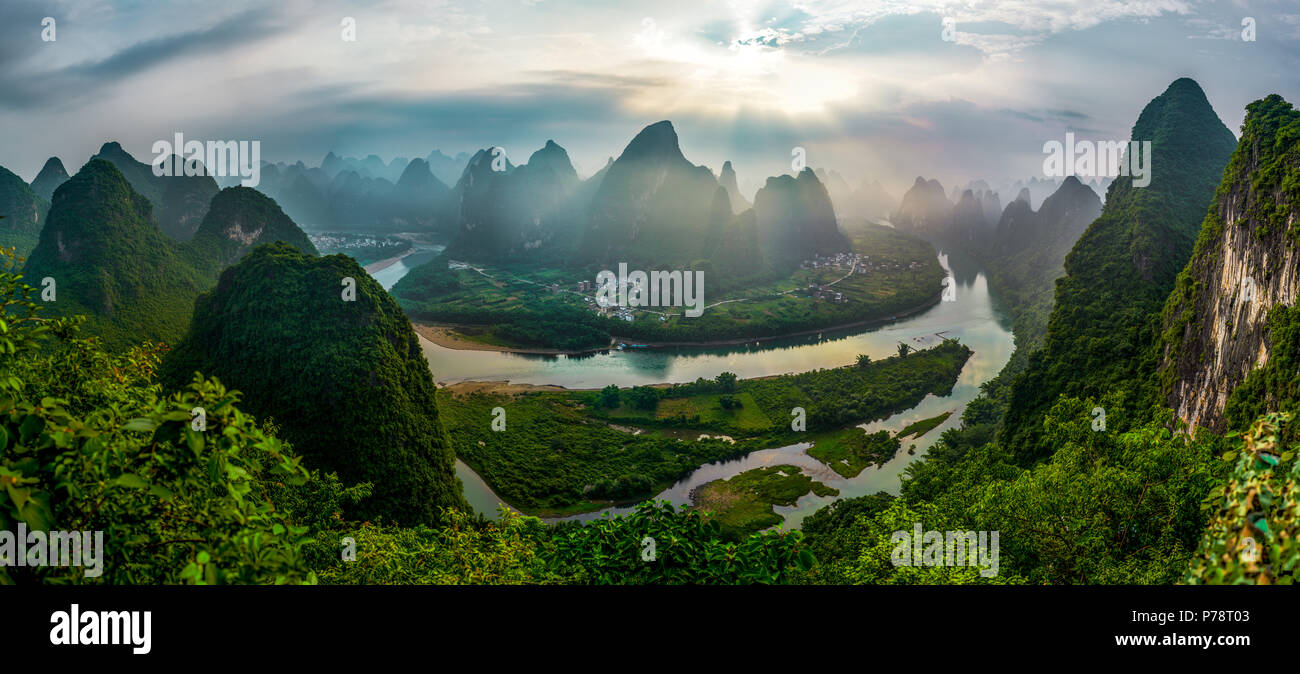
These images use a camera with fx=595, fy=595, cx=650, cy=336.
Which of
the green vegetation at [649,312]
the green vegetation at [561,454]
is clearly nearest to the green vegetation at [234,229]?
the green vegetation at [649,312]

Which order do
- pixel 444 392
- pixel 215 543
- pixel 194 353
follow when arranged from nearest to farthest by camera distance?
pixel 215 543 < pixel 194 353 < pixel 444 392

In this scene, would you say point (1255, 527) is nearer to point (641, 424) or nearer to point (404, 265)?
point (641, 424)

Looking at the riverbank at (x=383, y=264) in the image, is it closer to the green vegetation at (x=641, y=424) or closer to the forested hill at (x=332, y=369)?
the green vegetation at (x=641, y=424)

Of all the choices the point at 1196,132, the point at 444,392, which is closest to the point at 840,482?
the point at 444,392

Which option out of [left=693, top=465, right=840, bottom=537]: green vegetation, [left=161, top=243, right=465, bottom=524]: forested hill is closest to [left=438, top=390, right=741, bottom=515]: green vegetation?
[left=693, top=465, right=840, bottom=537]: green vegetation

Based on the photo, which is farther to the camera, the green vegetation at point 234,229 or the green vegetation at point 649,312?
the green vegetation at point 649,312
